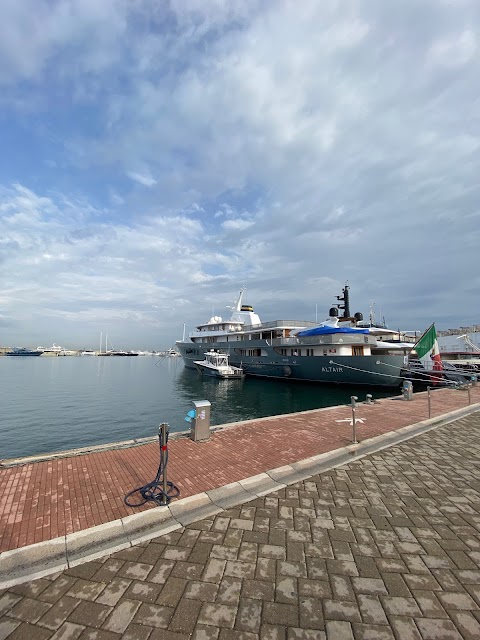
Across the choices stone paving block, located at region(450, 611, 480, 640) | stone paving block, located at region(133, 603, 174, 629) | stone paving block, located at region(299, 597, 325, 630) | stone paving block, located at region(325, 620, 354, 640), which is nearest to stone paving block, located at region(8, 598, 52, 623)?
stone paving block, located at region(133, 603, 174, 629)

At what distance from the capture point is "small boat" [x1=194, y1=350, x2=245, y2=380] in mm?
35844

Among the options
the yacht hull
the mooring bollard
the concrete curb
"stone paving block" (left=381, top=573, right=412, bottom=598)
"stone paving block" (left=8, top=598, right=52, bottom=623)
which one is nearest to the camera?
"stone paving block" (left=8, top=598, right=52, bottom=623)

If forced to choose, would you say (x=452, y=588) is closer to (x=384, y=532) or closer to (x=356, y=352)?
(x=384, y=532)

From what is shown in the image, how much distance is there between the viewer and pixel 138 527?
4105 mm

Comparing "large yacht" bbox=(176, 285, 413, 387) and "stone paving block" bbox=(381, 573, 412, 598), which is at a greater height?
"large yacht" bbox=(176, 285, 413, 387)

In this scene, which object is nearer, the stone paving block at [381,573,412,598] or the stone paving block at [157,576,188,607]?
the stone paving block at [157,576,188,607]

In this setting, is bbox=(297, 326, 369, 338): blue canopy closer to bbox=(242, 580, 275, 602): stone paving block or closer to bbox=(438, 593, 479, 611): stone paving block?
bbox=(438, 593, 479, 611): stone paving block

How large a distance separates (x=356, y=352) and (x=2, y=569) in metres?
30.6

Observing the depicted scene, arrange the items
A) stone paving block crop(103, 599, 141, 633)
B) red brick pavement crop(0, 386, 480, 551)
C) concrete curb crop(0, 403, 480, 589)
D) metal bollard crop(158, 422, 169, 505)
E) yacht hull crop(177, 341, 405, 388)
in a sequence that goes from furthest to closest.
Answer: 1. yacht hull crop(177, 341, 405, 388)
2. metal bollard crop(158, 422, 169, 505)
3. red brick pavement crop(0, 386, 480, 551)
4. concrete curb crop(0, 403, 480, 589)
5. stone paving block crop(103, 599, 141, 633)

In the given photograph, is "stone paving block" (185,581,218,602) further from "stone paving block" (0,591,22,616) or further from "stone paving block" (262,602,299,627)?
"stone paving block" (0,591,22,616)

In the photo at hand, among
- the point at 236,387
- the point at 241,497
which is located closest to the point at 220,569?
the point at 241,497

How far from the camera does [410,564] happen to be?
336 cm

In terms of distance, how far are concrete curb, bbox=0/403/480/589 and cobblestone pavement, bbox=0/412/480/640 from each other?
18cm

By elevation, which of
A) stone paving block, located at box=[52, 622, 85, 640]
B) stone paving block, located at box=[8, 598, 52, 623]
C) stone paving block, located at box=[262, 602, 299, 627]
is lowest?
stone paving block, located at box=[262, 602, 299, 627]
